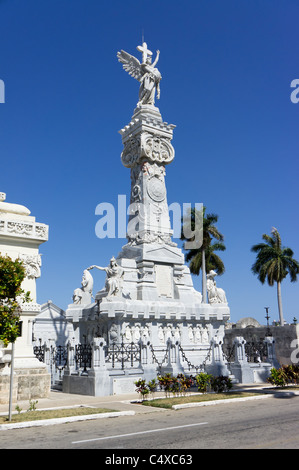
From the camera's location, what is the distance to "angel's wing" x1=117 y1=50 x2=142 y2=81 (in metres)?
32.2

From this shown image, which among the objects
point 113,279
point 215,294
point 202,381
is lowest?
point 202,381

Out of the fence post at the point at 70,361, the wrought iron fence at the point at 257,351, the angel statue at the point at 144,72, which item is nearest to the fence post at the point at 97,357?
the fence post at the point at 70,361

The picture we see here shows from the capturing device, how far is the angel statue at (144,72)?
3183cm

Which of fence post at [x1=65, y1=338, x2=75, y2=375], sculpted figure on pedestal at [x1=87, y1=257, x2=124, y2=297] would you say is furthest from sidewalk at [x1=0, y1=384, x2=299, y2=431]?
sculpted figure on pedestal at [x1=87, y1=257, x2=124, y2=297]

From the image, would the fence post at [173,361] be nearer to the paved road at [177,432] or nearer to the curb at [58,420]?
the paved road at [177,432]

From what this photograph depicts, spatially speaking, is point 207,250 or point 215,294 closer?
point 215,294

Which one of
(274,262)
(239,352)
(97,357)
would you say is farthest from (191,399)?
(274,262)

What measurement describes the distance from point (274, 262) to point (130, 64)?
87.6ft

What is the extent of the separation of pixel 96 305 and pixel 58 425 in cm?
1287

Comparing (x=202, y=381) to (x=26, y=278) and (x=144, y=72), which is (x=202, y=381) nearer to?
(x=26, y=278)

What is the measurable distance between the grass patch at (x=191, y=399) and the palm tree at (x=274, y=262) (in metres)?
32.4

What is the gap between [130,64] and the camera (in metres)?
32.5
